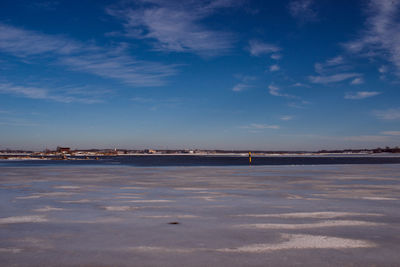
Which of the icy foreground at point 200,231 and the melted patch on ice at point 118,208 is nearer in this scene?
the icy foreground at point 200,231

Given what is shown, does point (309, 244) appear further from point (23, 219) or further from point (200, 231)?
point (23, 219)

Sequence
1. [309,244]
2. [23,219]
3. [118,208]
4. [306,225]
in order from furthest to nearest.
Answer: [118,208] → [23,219] → [306,225] → [309,244]

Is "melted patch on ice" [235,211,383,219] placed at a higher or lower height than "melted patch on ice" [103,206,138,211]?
higher

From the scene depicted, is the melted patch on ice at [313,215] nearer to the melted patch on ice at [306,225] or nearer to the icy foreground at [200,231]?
the icy foreground at [200,231]

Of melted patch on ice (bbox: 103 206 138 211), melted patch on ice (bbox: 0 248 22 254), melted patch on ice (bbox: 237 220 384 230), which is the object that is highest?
melted patch on ice (bbox: 237 220 384 230)

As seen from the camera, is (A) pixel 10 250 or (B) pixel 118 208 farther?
(B) pixel 118 208

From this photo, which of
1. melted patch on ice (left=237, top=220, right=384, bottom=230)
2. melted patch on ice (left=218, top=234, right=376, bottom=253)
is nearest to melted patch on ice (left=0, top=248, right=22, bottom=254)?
melted patch on ice (left=218, top=234, right=376, bottom=253)

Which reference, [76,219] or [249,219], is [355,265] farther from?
[76,219]

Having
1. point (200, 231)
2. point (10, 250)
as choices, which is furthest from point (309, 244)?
point (10, 250)

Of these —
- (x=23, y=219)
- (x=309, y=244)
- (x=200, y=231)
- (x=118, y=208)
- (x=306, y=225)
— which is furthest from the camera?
(x=118, y=208)

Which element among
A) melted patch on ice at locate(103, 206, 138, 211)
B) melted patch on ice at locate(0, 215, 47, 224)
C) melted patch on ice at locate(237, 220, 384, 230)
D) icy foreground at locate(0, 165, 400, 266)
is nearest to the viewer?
icy foreground at locate(0, 165, 400, 266)

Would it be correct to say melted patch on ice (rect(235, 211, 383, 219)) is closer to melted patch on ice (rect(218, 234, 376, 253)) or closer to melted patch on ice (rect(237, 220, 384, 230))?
melted patch on ice (rect(237, 220, 384, 230))

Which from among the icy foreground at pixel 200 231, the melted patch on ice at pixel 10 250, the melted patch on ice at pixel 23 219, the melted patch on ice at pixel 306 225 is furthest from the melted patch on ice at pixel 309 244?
the melted patch on ice at pixel 23 219

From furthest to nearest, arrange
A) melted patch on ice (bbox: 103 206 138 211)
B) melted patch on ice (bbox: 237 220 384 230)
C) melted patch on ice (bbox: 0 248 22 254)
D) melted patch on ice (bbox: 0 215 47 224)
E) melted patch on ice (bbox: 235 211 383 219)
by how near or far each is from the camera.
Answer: melted patch on ice (bbox: 103 206 138 211), melted patch on ice (bbox: 235 211 383 219), melted patch on ice (bbox: 0 215 47 224), melted patch on ice (bbox: 237 220 384 230), melted patch on ice (bbox: 0 248 22 254)
